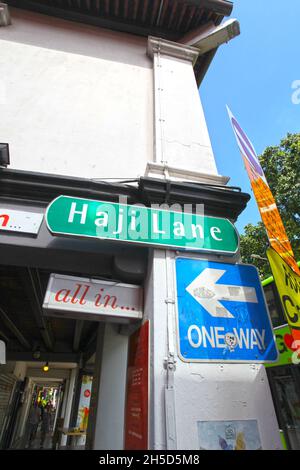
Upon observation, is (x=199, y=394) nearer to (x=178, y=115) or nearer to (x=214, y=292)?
(x=214, y=292)

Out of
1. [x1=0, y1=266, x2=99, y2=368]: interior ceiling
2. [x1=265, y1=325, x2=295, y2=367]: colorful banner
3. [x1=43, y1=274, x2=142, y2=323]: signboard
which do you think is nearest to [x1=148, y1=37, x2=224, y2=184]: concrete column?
[x1=43, y1=274, x2=142, y2=323]: signboard

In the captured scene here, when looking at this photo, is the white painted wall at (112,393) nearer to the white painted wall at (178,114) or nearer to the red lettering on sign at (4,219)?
the red lettering on sign at (4,219)

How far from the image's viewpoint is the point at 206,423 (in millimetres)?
2096

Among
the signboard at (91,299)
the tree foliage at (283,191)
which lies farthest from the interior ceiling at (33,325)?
the tree foliage at (283,191)

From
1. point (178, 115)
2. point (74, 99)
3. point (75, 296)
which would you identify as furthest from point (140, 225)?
point (74, 99)

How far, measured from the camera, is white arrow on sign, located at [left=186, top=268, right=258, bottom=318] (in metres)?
2.56

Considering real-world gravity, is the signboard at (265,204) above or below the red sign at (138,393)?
above

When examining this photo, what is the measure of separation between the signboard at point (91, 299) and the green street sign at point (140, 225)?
0.47 metres

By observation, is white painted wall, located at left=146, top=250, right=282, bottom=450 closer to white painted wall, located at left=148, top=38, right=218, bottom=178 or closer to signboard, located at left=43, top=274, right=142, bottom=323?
signboard, located at left=43, top=274, right=142, bottom=323

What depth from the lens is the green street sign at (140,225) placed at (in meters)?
2.68

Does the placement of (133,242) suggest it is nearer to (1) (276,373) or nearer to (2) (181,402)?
(2) (181,402)

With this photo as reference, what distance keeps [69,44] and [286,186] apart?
943 centimetres

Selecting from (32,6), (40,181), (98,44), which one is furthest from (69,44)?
(40,181)

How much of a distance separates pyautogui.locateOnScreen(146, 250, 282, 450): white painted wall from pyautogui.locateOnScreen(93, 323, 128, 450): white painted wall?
1.21 metres
